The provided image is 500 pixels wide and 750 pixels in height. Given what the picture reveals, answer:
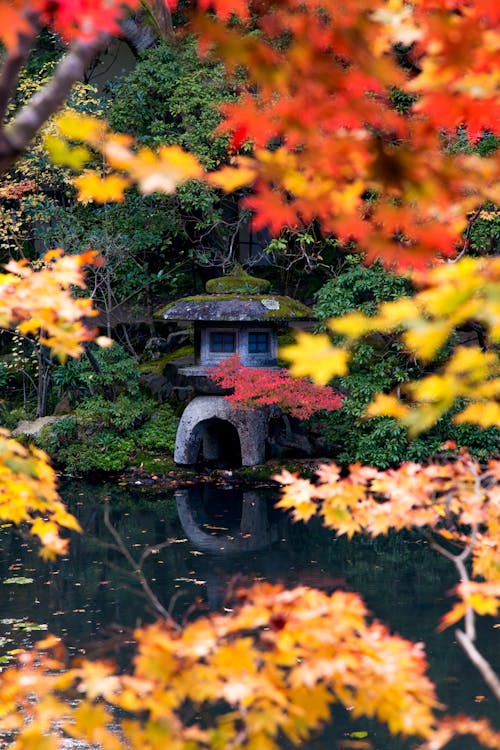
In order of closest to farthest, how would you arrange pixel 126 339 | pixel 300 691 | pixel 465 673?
pixel 300 691
pixel 465 673
pixel 126 339

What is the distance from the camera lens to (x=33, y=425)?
41.3 ft

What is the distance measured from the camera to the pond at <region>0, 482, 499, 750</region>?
5.68 metres

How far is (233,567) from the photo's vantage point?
7.79 meters

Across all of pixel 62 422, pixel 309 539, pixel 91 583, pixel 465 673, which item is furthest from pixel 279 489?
pixel 465 673

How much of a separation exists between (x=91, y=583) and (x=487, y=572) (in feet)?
15.6

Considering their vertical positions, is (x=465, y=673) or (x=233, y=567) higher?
(x=233, y=567)

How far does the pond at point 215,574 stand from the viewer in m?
5.68

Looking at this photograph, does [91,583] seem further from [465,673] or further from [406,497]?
[406,497]

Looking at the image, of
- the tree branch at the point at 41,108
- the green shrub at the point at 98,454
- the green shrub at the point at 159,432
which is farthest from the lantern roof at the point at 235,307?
the tree branch at the point at 41,108

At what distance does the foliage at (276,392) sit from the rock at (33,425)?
277cm

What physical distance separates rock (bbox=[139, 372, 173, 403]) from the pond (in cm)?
290

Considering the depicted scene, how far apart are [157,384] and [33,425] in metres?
1.99

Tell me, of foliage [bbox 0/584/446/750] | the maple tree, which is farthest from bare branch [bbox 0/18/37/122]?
foliage [bbox 0/584/446/750]

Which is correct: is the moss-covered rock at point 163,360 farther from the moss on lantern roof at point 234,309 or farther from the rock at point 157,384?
the moss on lantern roof at point 234,309
